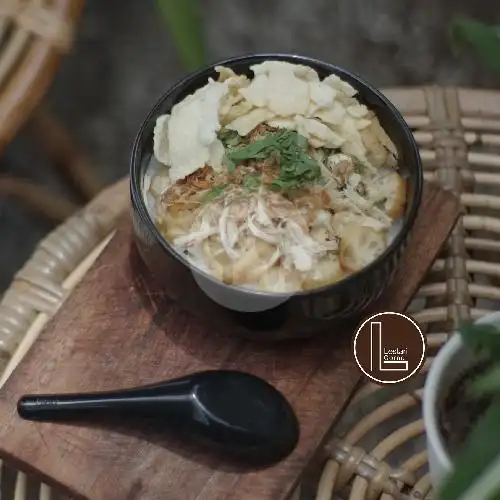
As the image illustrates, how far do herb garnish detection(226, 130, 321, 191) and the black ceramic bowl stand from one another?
59mm

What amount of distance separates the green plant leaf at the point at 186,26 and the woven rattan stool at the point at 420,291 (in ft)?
0.41

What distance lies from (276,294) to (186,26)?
0.20 metres

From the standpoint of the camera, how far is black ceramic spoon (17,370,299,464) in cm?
53

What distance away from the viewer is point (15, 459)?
551 mm

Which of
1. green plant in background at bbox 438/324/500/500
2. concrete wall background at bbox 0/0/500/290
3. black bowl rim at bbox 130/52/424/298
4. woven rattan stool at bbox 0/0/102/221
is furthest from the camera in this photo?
concrete wall background at bbox 0/0/500/290

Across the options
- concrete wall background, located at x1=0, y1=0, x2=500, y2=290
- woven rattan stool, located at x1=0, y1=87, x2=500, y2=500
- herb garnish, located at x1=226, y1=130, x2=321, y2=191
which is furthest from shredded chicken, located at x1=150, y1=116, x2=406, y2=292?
concrete wall background, located at x1=0, y1=0, x2=500, y2=290

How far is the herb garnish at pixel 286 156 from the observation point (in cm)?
55

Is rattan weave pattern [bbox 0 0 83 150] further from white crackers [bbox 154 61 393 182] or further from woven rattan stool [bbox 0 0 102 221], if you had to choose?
white crackers [bbox 154 61 393 182]

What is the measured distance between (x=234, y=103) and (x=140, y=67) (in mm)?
638

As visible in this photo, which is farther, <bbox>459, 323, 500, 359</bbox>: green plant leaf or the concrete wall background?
the concrete wall background

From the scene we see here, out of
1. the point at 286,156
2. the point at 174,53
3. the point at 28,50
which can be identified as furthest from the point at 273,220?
the point at 174,53

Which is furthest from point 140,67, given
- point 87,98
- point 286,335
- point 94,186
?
point 286,335

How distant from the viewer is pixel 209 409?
21.1 inches

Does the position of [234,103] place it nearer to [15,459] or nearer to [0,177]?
[15,459]
